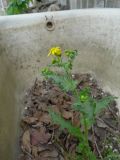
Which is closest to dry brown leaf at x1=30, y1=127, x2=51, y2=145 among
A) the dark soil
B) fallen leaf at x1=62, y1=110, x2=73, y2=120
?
the dark soil

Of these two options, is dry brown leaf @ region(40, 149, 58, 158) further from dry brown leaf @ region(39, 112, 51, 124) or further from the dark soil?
dry brown leaf @ region(39, 112, 51, 124)

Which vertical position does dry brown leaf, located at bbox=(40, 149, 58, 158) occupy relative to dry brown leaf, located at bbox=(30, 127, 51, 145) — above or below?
below

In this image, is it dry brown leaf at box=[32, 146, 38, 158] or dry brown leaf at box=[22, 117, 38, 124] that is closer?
dry brown leaf at box=[32, 146, 38, 158]

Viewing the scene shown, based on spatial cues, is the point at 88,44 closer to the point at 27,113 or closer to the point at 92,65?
the point at 92,65

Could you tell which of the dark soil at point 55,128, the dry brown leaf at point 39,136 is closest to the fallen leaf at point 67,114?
the dark soil at point 55,128

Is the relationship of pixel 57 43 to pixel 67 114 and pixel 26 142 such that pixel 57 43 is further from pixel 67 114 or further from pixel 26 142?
pixel 26 142

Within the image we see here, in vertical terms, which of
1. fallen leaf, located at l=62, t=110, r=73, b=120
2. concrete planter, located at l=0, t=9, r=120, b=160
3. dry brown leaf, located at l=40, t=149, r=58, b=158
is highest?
concrete planter, located at l=0, t=9, r=120, b=160

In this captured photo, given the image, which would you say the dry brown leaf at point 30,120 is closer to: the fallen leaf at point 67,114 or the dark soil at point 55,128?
the dark soil at point 55,128
